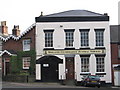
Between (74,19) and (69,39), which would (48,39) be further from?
(74,19)

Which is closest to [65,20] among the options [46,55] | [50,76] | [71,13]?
[71,13]

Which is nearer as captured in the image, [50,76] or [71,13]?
[50,76]

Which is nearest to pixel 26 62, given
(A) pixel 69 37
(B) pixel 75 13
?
(A) pixel 69 37

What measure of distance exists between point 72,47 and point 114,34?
6516 millimetres

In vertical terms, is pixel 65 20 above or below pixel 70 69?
above

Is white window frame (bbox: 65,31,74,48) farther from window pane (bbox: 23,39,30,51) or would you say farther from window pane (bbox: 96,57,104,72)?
window pane (bbox: 23,39,30,51)

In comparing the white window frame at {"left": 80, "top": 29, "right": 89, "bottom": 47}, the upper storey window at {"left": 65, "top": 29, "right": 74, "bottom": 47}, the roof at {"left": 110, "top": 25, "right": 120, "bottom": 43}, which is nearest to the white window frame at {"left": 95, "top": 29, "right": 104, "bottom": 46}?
the white window frame at {"left": 80, "top": 29, "right": 89, "bottom": 47}

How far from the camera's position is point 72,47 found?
34969 millimetres

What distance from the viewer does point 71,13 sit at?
37.3 metres

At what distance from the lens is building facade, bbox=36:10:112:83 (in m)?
34.8

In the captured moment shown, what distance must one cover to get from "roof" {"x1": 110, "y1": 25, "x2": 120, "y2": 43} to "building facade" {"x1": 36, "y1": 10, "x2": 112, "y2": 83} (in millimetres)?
1360

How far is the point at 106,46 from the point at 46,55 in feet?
24.8

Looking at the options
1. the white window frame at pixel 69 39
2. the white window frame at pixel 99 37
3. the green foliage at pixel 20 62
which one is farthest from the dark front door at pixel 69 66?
the green foliage at pixel 20 62

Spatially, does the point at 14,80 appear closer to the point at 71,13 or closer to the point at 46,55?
the point at 46,55
